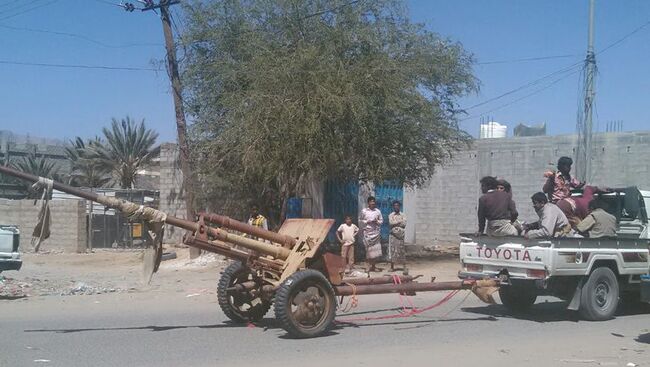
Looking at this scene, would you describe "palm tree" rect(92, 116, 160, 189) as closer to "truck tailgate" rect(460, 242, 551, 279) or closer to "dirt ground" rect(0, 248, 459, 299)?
"dirt ground" rect(0, 248, 459, 299)

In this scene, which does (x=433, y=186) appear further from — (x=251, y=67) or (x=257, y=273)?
(x=257, y=273)

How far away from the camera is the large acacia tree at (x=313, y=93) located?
17125mm

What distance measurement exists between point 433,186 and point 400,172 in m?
10.4

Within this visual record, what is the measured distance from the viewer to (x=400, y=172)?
1941cm

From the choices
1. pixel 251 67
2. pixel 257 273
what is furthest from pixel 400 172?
pixel 257 273

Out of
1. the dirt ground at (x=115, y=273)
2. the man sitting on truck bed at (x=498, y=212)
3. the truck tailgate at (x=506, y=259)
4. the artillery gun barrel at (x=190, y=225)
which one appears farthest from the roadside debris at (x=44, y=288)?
the man sitting on truck bed at (x=498, y=212)

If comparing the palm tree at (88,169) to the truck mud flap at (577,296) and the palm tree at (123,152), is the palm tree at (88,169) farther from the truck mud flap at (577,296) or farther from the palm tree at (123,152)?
the truck mud flap at (577,296)

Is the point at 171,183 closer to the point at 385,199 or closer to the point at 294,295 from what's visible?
the point at 385,199

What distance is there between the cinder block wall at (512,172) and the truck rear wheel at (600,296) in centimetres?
1189

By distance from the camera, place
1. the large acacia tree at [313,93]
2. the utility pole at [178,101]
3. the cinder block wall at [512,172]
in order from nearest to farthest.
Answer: the large acacia tree at [313,93]
the utility pole at [178,101]
the cinder block wall at [512,172]

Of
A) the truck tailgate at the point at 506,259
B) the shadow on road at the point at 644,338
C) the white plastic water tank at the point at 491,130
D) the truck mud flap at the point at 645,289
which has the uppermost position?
the white plastic water tank at the point at 491,130

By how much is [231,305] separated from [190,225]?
176cm

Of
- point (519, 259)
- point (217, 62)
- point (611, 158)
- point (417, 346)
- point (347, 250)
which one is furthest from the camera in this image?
point (611, 158)

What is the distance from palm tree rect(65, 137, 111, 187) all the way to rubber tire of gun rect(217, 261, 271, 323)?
31450 millimetres
